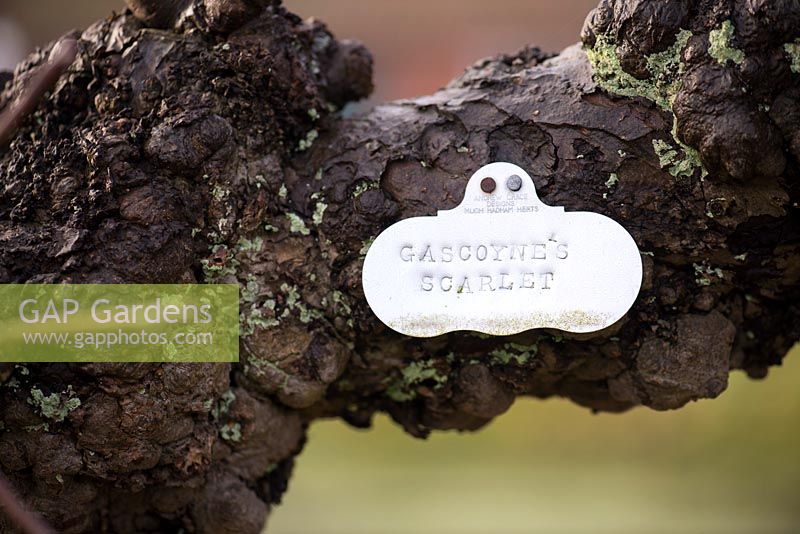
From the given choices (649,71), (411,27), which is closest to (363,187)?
(649,71)

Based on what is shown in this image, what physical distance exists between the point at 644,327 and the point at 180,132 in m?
0.51

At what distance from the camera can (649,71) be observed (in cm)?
78

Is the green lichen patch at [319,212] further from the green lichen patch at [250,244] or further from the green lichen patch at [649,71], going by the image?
the green lichen patch at [649,71]

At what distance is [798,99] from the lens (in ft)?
2.38

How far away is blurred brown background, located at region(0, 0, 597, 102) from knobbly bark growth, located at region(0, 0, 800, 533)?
91 centimetres

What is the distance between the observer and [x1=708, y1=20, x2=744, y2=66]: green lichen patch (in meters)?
0.72

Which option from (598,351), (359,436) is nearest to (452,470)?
(359,436)

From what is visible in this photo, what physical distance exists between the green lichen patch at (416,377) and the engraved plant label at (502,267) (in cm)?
9

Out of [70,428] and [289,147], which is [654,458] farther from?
[70,428]

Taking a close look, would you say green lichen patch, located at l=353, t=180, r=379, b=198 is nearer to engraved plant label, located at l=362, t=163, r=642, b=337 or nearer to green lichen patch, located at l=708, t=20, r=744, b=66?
engraved plant label, located at l=362, t=163, r=642, b=337

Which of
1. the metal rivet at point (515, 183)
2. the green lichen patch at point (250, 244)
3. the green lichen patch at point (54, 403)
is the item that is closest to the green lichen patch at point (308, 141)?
the green lichen patch at point (250, 244)

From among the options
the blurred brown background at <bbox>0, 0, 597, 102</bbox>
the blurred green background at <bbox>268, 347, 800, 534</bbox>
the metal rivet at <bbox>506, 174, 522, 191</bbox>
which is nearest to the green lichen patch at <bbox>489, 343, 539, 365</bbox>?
the metal rivet at <bbox>506, 174, 522, 191</bbox>

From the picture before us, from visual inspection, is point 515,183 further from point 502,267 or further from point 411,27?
point 411,27

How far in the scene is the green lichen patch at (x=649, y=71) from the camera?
0.75 metres
